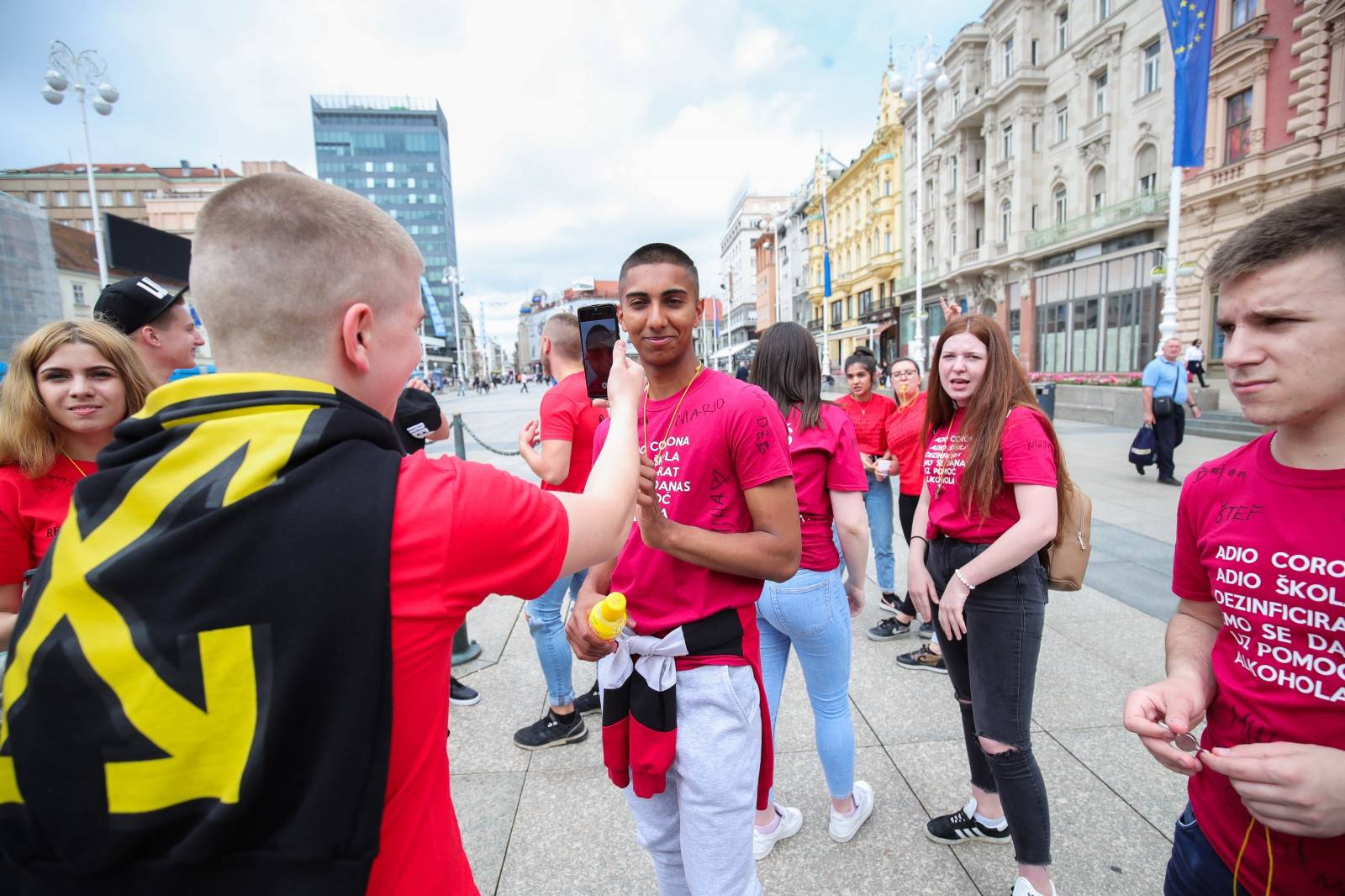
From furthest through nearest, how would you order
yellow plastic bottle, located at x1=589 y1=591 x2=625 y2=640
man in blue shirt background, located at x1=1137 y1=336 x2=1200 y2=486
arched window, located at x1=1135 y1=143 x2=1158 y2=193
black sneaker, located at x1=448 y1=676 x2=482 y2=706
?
arched window, located at x1=1135 y1=143 x2=1158 y2=193, man in blue shirt background, located at x1=1137 y1=336 x2=1200 y2=486, black sneaker, located at x1=448 y1=676 x2=482 y2=706, yellow plastic bottle, located at x1=589 y1=591 x2=625 y2=640

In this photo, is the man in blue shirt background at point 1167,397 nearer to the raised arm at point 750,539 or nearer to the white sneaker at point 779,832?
the white sneaker at point 779,832

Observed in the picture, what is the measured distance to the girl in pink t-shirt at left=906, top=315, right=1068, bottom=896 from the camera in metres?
2.19

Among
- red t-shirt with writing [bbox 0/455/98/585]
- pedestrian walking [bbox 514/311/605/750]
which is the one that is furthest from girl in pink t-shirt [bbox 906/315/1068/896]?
red t-shirt with writing [bbox 0/455/98/585]

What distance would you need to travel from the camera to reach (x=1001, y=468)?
2.32 metres

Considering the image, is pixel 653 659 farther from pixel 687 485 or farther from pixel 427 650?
pixel 427 650

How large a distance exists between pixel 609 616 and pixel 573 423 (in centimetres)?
186

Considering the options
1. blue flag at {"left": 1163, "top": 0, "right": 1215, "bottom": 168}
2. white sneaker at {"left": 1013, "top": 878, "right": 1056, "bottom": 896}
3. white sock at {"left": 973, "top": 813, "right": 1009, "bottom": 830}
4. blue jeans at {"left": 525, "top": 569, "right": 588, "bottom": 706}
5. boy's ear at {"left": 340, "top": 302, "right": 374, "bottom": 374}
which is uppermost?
blue flag at {"left": 1163, "top": 0, "right": 1215, "bottom": 168}

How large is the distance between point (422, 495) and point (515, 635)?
4212mm

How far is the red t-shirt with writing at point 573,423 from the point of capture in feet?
10.8

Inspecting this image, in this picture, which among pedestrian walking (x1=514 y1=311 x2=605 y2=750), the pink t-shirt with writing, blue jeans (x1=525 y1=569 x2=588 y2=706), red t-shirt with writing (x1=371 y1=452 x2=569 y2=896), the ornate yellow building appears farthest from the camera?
the ornate yellow building

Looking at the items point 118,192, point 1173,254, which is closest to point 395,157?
point 118,192

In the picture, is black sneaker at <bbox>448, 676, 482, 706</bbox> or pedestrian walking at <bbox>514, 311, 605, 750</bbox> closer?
pedestrian walking at <bbox>514, 311, 605, 750</bbox>

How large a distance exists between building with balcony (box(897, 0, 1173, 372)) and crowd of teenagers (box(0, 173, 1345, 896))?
25.5 m

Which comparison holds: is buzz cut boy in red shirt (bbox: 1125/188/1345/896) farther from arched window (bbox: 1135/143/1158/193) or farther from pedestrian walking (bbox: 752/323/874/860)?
arched window (bbox: 1135/143/1158/193)
